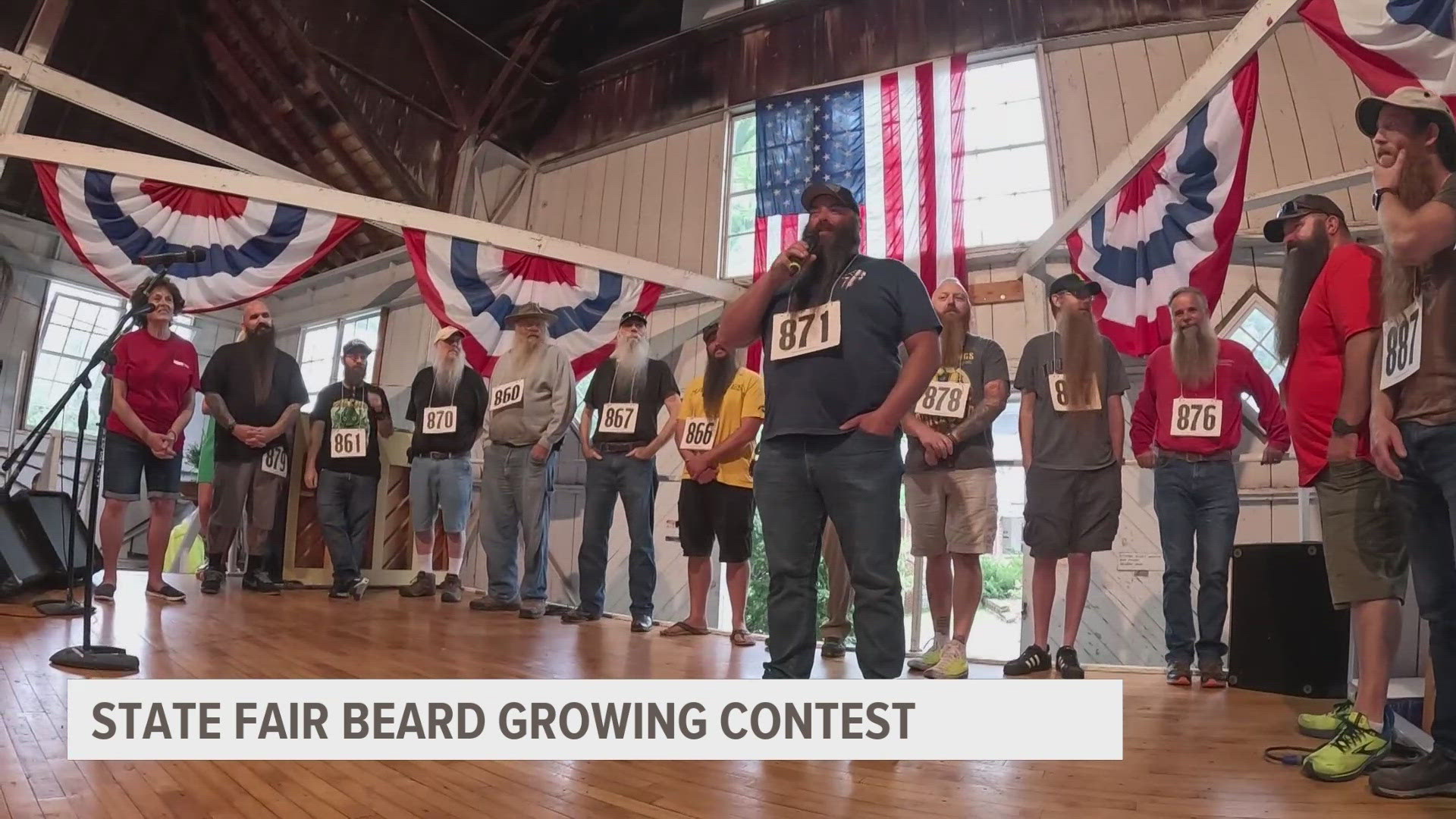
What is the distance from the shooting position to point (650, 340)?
20.9 feet

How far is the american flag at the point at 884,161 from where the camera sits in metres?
5.14

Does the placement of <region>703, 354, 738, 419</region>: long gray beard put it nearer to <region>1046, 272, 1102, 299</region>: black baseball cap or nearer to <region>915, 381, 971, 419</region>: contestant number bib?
<region>915, 381, 971, 419</region>: contestant number bib

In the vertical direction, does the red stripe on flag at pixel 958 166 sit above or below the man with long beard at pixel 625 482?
above

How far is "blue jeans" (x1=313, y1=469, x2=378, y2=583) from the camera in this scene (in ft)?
14.4

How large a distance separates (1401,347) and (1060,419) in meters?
1.40

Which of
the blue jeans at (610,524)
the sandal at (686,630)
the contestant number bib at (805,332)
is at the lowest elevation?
the sandal at (686,630)

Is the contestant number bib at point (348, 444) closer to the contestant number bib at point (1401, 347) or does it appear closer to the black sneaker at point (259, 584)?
the black sneaker at point (259, 584)

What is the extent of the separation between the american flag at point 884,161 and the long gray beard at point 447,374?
6.76 feet

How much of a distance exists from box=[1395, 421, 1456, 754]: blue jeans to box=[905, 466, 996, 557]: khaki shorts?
4.36ft


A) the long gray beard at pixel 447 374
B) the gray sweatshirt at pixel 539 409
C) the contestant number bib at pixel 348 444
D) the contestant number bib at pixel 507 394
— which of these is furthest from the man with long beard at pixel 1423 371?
the contestant number bib at pixel 348 444

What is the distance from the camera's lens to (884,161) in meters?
5.44

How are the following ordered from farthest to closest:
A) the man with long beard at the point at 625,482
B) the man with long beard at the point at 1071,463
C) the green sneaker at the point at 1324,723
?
the man with long beard at the point at 625,482 → the man with long beard at the point at 1071,463 → the green sneaker at the point at 1324,723

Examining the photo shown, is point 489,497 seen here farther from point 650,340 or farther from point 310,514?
point 650,340

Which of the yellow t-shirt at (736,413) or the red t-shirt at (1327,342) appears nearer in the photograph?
the red t-shirt at (1327,342)
